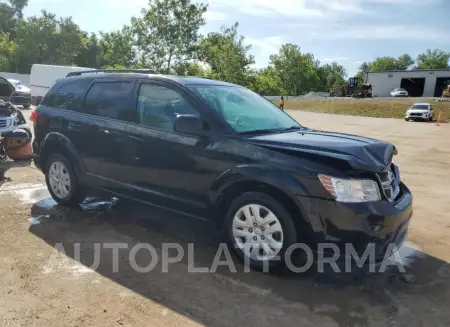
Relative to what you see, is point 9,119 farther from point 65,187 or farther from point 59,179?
point 65,187

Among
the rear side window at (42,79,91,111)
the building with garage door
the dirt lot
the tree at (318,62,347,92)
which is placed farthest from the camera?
the tree at (318,62,347,92)

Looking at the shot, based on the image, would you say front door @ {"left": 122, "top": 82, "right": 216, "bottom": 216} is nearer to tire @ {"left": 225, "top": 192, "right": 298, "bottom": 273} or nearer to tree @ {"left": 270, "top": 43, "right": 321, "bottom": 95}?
tire @ {"left": 225, "top": 192, "right": 298, "bottom": 273}

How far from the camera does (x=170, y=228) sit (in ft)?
15.4

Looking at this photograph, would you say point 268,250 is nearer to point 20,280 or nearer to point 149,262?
point 149,262

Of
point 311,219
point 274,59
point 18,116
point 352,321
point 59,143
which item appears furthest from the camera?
point 274,59

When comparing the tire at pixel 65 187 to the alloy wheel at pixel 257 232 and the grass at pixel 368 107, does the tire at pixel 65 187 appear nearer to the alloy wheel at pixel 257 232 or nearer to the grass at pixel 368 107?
the alloy wheel at pixel 257 232

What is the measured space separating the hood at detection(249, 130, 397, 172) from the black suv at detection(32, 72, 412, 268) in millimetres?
11

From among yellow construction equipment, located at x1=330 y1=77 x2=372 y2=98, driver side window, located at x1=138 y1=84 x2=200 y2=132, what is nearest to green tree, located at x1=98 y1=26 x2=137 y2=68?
yellow construction equipment, located at x1=330 y1=77 x2=372 y2=98

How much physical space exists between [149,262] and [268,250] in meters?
1.13

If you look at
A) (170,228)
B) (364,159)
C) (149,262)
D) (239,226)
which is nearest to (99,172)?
(170,228)

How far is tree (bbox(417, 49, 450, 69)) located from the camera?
102m

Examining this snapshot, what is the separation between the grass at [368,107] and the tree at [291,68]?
32.0 meters

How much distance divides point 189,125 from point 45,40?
48.5 metres

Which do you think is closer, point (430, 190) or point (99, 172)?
point (99, 172)
